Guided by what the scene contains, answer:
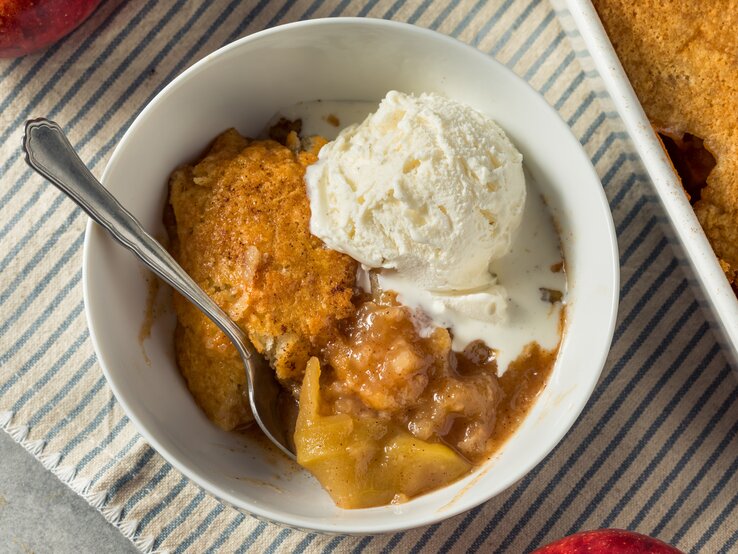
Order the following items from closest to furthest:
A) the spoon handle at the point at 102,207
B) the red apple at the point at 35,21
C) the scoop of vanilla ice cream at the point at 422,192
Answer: the spoon handle at the point at 102,207, the scoop of vanilla ice cream at the point at 422,192, the red apple at the point at 35,21

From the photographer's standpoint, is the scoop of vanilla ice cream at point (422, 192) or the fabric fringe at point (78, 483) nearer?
the scoop of vanilla ice cream at point (422, 192)

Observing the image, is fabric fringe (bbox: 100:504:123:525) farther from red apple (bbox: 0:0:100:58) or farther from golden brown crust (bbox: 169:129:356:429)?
red apple (bbox: 0:0:100:58)

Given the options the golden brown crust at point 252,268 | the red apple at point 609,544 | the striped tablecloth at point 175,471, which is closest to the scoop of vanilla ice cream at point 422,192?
the golden brown crust at point 252,268

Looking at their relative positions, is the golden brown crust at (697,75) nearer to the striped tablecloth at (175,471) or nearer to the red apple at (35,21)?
the striped tablecloth at (175,471)

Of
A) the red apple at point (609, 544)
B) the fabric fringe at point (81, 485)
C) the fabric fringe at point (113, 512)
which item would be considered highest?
the red apple at point (609, 544)

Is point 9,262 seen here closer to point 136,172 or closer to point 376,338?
point 136,172

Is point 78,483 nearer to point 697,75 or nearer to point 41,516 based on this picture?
point 41,516

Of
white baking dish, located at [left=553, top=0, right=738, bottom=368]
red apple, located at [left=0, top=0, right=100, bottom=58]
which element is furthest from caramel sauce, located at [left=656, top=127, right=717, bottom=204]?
red apple, located at [left=0, top=0, right=100, bottom=58]
